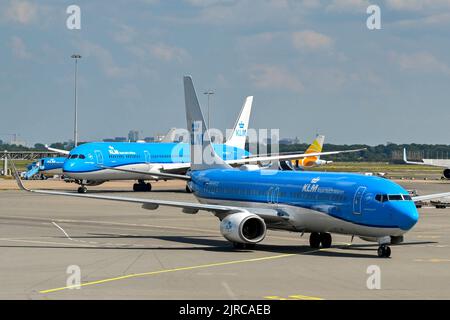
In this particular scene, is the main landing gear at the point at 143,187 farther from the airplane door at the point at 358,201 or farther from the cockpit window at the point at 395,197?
the cockpit window at the point at 395,197

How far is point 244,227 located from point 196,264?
20.1 feet

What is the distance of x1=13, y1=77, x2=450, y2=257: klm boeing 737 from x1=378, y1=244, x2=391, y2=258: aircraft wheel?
39 millimetres

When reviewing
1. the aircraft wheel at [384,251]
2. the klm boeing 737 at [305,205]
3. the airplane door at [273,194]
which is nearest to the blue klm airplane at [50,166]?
the klm boeing 737 at [305,205]

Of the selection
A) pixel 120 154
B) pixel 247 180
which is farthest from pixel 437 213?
pixel 120 154

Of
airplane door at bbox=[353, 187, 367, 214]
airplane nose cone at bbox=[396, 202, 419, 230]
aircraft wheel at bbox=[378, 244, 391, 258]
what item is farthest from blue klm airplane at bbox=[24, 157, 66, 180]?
airplane nose cone at bbox=[396, 202, 419, 230]

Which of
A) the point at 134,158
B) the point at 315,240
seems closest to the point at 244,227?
the point at 315,240

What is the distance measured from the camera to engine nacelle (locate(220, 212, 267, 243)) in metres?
43.0

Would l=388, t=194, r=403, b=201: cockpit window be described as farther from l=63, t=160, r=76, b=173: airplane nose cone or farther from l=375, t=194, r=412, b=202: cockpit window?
l=63, t=160, r=76, b=173: airplane nose cone

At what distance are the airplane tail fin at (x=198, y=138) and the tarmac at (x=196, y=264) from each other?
417cm

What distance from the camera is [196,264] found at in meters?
38.4

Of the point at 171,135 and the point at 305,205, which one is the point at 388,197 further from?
the point at 171,135
